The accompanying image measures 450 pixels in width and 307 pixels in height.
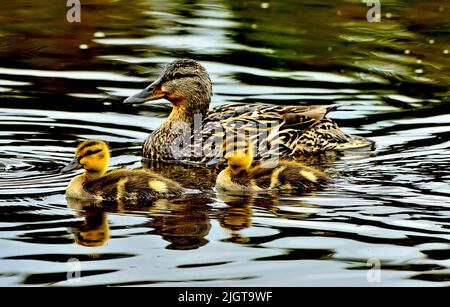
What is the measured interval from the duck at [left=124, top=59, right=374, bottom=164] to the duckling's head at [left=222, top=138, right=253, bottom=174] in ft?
3.08

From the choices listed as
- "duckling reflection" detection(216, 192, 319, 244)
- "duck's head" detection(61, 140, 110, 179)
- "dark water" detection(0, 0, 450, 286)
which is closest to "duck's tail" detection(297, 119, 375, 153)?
"dark water" detection(0, 0, 450, 286)

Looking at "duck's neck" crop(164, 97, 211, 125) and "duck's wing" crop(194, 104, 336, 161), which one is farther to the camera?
"duck's neck" crop(164, 97, 211, 125)

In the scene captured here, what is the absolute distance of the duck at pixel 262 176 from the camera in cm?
791

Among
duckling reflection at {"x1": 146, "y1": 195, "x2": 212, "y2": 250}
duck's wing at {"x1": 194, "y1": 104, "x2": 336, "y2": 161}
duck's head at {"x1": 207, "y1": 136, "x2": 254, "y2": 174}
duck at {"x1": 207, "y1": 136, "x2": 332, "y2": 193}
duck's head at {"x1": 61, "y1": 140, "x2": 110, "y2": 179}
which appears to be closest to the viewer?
duckling reflection at {"x1": 146, "y1": 195, "x2": 212, "y2": 250}

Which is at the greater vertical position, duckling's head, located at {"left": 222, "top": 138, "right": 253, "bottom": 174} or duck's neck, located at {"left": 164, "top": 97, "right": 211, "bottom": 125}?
duck's neck, located at {"left": 164, "top": 97, "right": 211, "bottom": 125}

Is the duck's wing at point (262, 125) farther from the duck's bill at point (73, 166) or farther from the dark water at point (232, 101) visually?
the duck's bill at point (73, 166)

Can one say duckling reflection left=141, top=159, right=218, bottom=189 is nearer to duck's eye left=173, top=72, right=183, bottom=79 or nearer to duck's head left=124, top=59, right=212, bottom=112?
duck's head left=124, top=59, right=212, bottom=112

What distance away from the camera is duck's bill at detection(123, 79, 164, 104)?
9.41m

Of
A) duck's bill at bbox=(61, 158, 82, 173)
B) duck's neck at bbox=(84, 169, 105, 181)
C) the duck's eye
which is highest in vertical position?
the duck's eye

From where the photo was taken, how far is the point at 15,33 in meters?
13.1

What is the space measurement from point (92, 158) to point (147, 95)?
5.90 ft

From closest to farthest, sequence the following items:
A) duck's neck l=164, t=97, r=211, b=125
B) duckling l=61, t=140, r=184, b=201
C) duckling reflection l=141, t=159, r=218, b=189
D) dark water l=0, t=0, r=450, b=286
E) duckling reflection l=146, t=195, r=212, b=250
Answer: dark water l=0, t=0, r=450, b=286
duckling reflection l=146, t=195, r=212, b=250
duckling l=61, t=140, r=184, b=201
duckling reflection l=141, t=159, r=218, b=189
duck's neck l=164, t=97, r=211, b=125
